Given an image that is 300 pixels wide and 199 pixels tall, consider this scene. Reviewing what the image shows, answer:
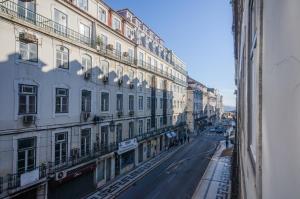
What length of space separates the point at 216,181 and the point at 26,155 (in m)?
18.8

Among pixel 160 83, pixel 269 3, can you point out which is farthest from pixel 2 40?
Result: pixel 160 83

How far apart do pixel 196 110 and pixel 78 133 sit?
52.4 metres

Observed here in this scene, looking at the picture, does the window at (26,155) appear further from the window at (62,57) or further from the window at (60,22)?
the window at (60,22)


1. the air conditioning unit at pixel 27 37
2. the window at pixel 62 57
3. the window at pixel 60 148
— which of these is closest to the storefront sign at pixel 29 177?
the window at pixel 60 148

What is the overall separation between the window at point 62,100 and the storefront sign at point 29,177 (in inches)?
184

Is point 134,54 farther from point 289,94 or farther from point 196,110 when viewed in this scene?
point 196,110

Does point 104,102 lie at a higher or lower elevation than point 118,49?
lower

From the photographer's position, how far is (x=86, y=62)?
22.6 metres

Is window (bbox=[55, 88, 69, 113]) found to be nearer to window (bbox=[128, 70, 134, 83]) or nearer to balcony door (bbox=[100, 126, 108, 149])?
balcony door (bbox=[100, 126, 108, 149])

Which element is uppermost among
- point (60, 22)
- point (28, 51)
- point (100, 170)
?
point (60, 22)

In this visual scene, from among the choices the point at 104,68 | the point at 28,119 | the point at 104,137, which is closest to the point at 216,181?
the point at 104,137

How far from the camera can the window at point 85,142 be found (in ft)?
72.6

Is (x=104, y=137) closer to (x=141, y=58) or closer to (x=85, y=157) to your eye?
(x=85, y=157)

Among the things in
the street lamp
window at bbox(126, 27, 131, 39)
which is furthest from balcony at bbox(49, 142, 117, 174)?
window at bbox(126, 27, 131, 39)
